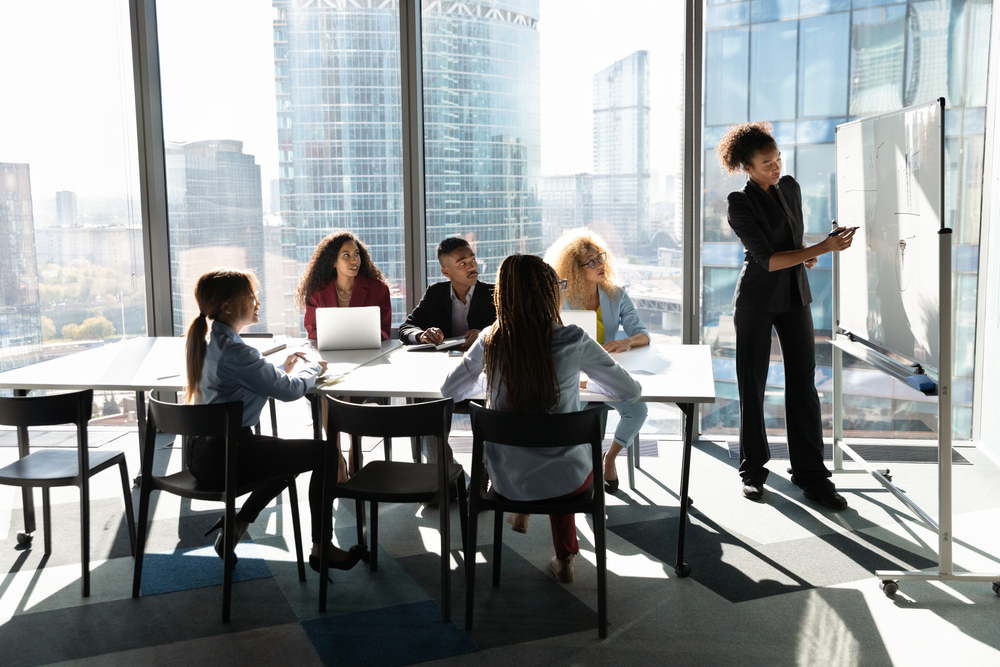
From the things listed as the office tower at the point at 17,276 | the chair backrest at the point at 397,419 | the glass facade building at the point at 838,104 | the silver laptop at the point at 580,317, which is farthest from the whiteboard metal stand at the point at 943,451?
the office tower at the point at 17,276

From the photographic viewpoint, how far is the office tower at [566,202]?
444 cm

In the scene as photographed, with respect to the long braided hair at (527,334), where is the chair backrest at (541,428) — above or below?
below

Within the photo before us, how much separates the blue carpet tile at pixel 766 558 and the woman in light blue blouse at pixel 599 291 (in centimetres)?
56

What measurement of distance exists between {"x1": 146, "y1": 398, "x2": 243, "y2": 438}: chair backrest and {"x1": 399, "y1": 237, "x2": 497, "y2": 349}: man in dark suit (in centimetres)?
151

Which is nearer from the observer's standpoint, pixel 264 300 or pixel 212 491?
pixel 212 491

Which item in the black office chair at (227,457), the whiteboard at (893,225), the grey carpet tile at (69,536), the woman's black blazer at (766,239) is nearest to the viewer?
the black office chair at (227,457)

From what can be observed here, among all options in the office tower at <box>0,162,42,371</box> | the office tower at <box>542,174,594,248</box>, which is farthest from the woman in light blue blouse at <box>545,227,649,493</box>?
the office tower at <box>0,162,42,371</box>

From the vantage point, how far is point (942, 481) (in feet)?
8.54

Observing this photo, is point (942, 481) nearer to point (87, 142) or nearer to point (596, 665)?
point (596, 665)

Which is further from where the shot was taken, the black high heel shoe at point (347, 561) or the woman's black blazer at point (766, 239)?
the woman's black blazer at point (766, 239)

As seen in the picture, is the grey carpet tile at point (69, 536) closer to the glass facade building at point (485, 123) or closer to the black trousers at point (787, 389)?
the glass facade building at point (485, 123)

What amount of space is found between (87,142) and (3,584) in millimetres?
2781

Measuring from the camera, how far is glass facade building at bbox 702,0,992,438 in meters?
4.04

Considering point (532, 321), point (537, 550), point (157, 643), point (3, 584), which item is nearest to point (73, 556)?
point (3, 584)
